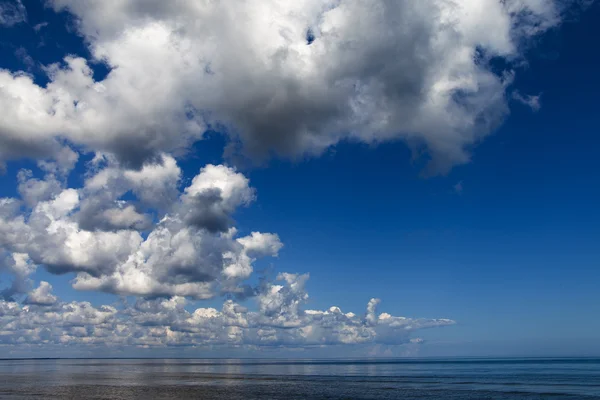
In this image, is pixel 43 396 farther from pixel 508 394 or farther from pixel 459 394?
pixel 508 394

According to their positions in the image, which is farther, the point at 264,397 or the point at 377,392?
the point at 377,392

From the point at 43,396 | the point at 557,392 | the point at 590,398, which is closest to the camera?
the point at 590,398

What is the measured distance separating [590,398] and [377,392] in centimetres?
3278

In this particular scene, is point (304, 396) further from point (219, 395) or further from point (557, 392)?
point (557, 392)

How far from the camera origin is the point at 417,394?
8019 centimetres

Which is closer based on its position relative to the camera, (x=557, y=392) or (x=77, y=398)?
(x=77, y=398)

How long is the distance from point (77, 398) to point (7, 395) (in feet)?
48.5

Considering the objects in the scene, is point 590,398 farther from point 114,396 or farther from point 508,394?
point 114,396

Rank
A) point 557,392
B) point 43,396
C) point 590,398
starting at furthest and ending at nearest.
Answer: point 557,392 → point 43,396 → point 590,398

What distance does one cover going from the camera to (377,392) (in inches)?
3310

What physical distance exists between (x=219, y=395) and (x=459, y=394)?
132 feet

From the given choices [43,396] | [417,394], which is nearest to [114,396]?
[43,396]

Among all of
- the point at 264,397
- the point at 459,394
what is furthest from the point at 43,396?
the point at 459,394

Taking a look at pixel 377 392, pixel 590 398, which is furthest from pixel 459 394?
pixel 590 398
